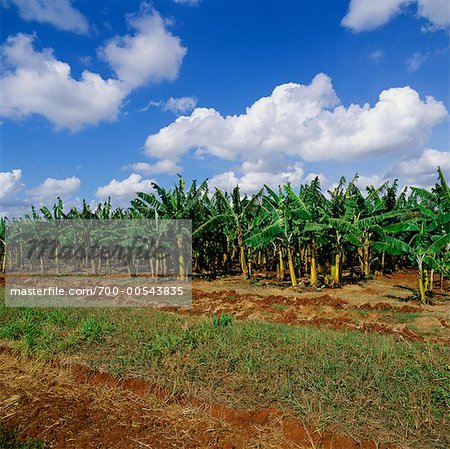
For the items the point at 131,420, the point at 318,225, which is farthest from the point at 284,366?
the point at 318,225

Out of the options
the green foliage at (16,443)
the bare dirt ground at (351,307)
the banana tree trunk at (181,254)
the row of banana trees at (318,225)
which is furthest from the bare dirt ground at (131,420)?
the banana tree trunk at (181,254)

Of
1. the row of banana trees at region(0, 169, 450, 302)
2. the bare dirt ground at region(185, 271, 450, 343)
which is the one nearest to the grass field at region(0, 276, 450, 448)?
the bare dirt ground at region(185, 271, 450, 343)

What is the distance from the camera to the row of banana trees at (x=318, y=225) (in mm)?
11734

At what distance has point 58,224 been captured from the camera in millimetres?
22859

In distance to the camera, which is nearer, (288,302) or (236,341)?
(236,341)

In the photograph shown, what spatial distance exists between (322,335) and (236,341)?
1598 millimetres

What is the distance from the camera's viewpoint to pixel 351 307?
10.4m

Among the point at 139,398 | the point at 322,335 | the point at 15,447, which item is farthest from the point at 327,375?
the point at 15,447

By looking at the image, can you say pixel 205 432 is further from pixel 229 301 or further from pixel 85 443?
pixel 229 301

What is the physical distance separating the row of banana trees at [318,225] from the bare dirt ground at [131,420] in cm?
890

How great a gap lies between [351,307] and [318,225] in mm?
3553

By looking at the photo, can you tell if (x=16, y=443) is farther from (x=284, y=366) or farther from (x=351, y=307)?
(x=351, y=307)

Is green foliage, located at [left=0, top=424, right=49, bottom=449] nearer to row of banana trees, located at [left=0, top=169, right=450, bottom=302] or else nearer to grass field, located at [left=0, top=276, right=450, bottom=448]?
grass field, located at [left=0, top=276, right=450, bottom=448]

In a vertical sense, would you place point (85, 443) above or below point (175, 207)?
below
